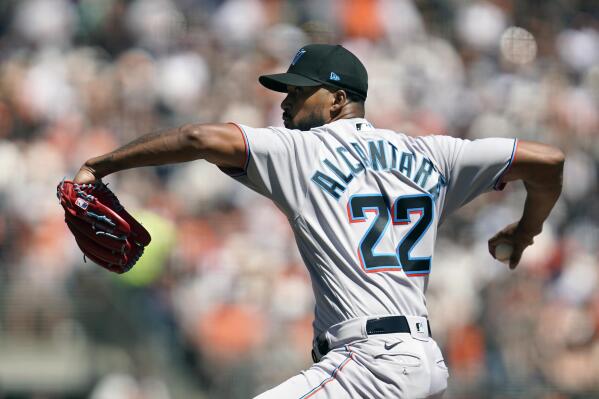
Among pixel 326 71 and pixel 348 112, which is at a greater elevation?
pixel 326 71

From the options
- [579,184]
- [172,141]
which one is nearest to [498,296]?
[579,184]

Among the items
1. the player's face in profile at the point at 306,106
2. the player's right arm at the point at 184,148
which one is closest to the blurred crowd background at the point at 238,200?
the player's face in profile at the point at 306,106

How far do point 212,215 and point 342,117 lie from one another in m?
4.15

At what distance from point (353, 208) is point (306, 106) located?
1.70 ft

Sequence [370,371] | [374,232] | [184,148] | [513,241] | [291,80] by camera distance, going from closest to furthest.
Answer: [184,148], [370,371], [374,232], [291,80], [513,241]

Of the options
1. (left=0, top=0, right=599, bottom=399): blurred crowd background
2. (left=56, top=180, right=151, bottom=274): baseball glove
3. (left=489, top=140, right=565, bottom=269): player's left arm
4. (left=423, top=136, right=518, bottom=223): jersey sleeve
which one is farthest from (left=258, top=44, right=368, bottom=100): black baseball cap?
(left=0, top=0, right=599, bottom=399): blurred crowd background

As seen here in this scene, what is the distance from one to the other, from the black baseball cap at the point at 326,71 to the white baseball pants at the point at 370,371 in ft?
2.90

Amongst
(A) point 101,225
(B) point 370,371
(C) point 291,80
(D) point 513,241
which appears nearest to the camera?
(B) point 370,371

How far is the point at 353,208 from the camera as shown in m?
3.27

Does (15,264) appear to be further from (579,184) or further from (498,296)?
(579,184)

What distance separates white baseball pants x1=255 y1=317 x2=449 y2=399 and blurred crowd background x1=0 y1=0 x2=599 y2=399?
3.75 meters

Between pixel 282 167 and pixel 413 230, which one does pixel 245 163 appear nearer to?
pixel 282 167

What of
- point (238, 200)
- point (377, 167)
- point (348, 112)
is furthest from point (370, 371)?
point (238, 200)

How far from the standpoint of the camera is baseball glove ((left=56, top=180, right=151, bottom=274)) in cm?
330
